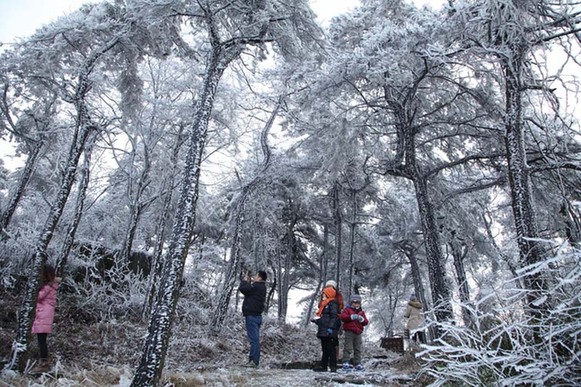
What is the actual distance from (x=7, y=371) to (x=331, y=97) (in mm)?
8398

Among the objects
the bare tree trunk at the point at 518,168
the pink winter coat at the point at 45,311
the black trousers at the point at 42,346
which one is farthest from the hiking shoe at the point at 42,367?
the bare tree trunk at the point at 518,168

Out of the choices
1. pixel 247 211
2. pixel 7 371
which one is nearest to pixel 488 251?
pixel 247 211

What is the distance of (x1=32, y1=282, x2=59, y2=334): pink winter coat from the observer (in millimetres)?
6434

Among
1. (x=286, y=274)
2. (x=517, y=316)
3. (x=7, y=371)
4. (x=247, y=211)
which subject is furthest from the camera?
(x=286, y=274)

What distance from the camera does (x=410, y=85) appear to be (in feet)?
30.8

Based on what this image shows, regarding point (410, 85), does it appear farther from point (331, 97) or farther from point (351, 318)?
point (351, 318)

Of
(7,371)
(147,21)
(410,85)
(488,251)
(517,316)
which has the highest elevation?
(410,85)

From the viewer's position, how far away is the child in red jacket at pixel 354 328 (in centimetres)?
764

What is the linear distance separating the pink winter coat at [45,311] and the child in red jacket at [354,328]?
207 inches

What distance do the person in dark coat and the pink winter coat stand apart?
4.62 meters

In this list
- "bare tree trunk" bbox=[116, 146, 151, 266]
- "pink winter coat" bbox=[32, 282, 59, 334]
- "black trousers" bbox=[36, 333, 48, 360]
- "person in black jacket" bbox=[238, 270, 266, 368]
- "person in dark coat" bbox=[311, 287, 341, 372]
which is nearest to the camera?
"black trousers" bbox=[36, 333, 48, 360]

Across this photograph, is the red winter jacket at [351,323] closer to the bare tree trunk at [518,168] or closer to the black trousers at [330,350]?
the black trousers at [330,350]

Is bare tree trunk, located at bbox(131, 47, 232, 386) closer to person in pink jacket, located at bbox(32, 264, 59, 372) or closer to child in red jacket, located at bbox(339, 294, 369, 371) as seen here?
person in pink jacket, located at bbox(32, 264, 59, 372)

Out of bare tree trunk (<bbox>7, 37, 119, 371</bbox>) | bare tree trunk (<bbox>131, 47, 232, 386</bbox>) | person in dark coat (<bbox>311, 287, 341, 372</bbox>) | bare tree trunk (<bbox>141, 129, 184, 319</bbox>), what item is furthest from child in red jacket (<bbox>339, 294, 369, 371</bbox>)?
bare tree trunk (<bbox>7, 37, 119, 371</bbox>)
